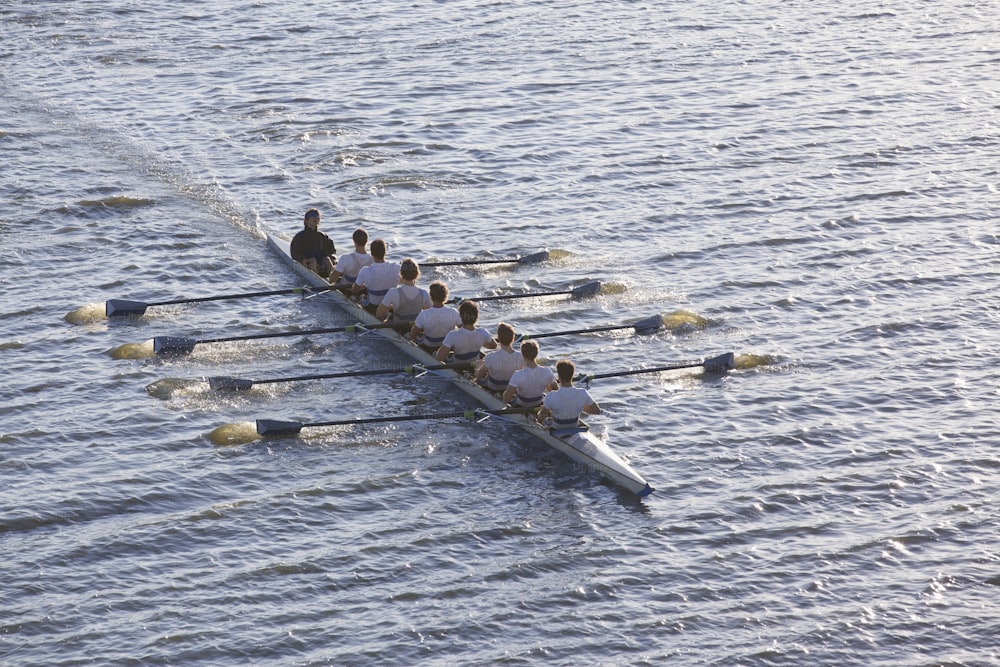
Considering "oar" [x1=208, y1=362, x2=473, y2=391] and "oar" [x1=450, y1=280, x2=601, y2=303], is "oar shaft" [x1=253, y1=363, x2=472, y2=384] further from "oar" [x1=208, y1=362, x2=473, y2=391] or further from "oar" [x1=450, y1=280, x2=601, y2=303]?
"oar" [x1=450, y1=280, x2=601, y2=303]

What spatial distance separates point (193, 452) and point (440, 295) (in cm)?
526

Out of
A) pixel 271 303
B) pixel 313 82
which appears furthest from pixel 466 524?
pixel 313 82

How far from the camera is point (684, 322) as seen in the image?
25984 mm

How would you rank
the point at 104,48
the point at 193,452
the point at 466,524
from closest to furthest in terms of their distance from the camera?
the point at 466,524, the point at 193,452, the point at 104,48

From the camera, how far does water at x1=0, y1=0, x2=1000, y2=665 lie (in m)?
17.9

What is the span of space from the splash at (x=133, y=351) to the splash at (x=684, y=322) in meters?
9.60

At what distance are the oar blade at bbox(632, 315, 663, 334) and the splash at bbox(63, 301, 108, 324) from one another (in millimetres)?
10259

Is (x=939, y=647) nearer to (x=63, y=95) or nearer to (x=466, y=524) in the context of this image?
(x=466, y=524)

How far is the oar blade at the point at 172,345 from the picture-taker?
24.6m

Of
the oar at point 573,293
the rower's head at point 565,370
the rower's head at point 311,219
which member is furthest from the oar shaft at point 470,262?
the rower's head at point 565,370

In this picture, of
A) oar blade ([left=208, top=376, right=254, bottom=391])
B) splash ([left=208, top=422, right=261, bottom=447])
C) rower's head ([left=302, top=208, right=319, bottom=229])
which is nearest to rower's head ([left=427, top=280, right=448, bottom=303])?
oar blade ([left=208, top=376, right=254, bottom=391])

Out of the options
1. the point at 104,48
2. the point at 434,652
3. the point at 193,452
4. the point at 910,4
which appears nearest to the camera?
the point at 434,652

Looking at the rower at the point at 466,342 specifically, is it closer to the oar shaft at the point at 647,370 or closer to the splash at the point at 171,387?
the oar shaft at the point at 647,370

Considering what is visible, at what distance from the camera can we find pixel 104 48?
145 feet
